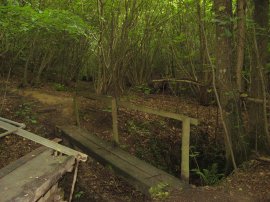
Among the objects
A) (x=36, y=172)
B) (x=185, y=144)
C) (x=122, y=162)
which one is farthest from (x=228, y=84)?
(x=36, y=172)

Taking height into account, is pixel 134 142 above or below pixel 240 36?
below

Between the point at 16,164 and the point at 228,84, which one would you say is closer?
the point at 16,164

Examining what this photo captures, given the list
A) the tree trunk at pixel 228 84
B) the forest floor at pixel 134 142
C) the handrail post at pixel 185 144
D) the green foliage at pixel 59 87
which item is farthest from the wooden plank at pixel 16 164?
the green foliage at pixel 59 87

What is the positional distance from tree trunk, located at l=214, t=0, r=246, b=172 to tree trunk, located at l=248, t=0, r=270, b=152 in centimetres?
35

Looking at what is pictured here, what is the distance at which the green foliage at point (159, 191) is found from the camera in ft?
15.5

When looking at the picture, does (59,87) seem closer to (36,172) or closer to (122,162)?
(122,162)

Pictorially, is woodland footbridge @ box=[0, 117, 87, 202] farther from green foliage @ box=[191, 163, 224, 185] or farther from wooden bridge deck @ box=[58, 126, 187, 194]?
green foliage @ box=[191, 163, 224, 185]

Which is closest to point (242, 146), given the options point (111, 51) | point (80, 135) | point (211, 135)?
point (211, 135)

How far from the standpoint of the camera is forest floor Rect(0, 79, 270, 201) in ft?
16.3

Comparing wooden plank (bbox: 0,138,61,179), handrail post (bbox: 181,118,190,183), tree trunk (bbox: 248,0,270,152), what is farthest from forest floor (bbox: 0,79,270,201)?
wooden plank (bbox: 0,138,61,179)

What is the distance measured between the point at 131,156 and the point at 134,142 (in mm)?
1136

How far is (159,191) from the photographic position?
484cm

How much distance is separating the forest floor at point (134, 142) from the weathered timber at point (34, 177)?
3.01 ft

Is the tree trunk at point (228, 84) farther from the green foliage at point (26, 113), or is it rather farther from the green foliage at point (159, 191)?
the green foliage at point (26, 113)
